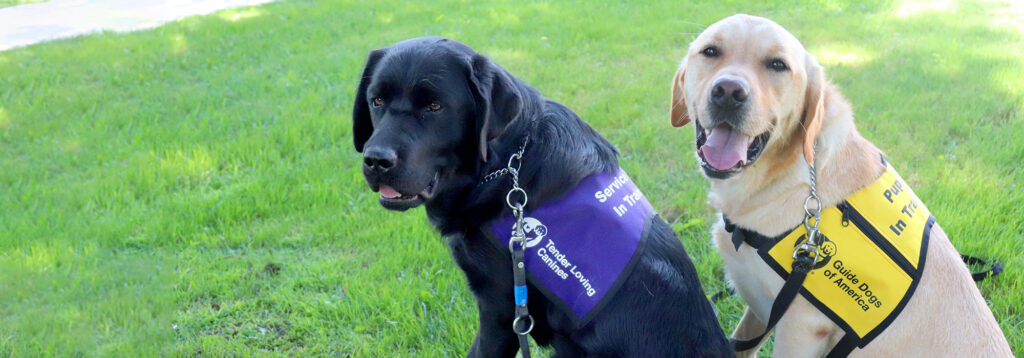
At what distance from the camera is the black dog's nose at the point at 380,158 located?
2367 mm

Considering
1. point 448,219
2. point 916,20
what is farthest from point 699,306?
point 916,20

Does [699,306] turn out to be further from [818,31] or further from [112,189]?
[818,31]

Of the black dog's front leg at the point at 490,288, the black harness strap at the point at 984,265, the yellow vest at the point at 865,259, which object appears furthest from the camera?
the black harness strap at the point at 984,265

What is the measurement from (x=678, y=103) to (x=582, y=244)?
3.10 feet

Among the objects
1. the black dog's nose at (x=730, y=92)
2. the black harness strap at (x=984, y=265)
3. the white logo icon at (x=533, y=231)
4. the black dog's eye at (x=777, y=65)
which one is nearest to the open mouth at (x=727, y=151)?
the black dog's nose at (x=730, y=92)

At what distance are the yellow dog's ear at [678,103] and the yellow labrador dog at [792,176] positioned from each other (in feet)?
0.83

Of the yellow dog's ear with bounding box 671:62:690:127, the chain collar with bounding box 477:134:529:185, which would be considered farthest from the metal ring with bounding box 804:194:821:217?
the chain collar with bounding box 477:134:529:185

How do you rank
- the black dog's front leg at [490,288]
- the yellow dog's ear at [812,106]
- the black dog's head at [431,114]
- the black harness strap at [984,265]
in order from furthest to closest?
the black harness strap at [984,265], the black dog's front leg at [490,288], the black dog's head at [431,114], the yellow dog's ear at [812,106]

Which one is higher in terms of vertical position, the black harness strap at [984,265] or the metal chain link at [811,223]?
the metal chain link at [811,223]

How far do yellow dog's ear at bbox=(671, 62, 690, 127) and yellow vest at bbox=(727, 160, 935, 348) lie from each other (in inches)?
32.6

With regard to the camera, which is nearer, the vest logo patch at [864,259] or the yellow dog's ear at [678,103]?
the vest logo patch at [864,259]

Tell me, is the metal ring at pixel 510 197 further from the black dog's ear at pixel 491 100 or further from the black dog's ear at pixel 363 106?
the black dog's ear at pixel 363 106

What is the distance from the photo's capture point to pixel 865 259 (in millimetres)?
2254

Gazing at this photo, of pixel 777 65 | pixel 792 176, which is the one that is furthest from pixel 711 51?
pixel 792 176
